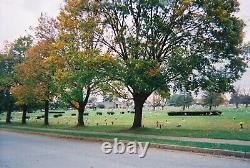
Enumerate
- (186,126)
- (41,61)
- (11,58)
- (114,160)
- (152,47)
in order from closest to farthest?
(114,160), (152,47), (186,126), (41,61), (11,58)

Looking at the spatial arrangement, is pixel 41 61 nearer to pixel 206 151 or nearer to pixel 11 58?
pixel 11 58

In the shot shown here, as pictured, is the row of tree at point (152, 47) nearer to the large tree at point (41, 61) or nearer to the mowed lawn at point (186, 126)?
the mowed lawn at point (186, 126)

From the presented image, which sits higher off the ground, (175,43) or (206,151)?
(175,43)

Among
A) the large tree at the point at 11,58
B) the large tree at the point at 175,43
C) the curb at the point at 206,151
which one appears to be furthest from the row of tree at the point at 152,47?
the large tree at the point at 11,58

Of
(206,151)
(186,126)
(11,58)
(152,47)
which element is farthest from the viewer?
(11,58)

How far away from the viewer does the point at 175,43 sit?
1012 inches

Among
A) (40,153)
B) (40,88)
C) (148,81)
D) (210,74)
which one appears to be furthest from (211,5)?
(40,88)

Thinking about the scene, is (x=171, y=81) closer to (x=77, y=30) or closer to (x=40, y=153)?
(x=77, y=30)

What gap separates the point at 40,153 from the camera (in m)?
15.6

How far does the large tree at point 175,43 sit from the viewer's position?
2344cm

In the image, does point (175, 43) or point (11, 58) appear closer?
point (175, 43)

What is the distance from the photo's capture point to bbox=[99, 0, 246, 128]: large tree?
2344cm

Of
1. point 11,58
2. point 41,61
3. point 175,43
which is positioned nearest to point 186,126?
point 175,43

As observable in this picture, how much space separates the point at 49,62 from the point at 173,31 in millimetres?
10965
